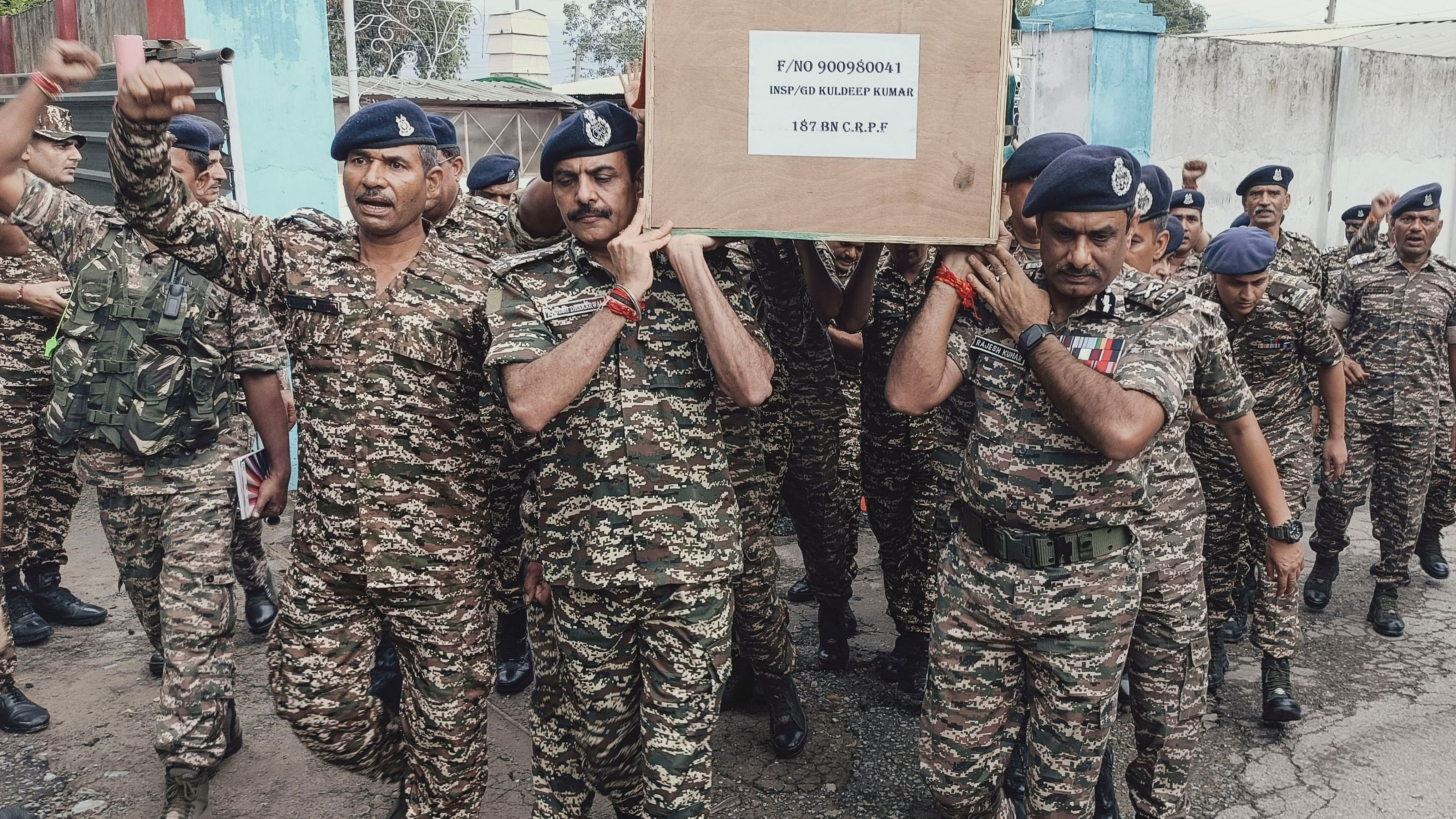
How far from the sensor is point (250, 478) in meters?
3.83

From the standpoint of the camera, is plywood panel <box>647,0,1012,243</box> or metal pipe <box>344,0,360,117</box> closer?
plywood panel <box>647,0,1012,243</box>

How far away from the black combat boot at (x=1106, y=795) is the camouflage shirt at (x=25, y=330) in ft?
15.6

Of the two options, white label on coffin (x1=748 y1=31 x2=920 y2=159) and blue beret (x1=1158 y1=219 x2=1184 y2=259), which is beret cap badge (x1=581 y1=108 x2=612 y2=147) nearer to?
white label on coffin (x1=748 y1=31 x2=920 y2=159)

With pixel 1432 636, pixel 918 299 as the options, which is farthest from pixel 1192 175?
pixel 918 299

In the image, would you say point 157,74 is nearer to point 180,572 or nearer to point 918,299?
point 180,572

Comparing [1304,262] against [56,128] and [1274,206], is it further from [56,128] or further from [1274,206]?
[56,128]

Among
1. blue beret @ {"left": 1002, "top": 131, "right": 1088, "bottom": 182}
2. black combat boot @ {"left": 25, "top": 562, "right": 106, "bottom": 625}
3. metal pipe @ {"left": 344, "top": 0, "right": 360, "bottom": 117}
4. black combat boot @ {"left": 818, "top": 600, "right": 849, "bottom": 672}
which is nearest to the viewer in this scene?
blue beret @ {"left": 1002, "top": 131, "right": 1088, "bottom": 182}

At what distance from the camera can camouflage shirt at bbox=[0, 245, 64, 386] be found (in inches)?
204

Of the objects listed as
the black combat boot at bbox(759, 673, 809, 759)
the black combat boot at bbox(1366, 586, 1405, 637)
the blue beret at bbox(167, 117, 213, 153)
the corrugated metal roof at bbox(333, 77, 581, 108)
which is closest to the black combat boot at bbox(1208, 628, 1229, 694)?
the black combat boot at bbox(1366, 586, 1405, 637)

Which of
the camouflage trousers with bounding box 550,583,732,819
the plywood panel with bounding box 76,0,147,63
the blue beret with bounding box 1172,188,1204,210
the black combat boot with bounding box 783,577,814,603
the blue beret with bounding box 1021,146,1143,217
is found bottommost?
the black combat boot with bounding box 783,577,814,603

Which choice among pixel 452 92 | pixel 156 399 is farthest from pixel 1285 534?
pixel 452 92

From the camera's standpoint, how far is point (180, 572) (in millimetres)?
3865

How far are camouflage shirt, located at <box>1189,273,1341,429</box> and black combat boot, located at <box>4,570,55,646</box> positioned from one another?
5.46 metres

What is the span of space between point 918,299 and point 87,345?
3.16 meters
